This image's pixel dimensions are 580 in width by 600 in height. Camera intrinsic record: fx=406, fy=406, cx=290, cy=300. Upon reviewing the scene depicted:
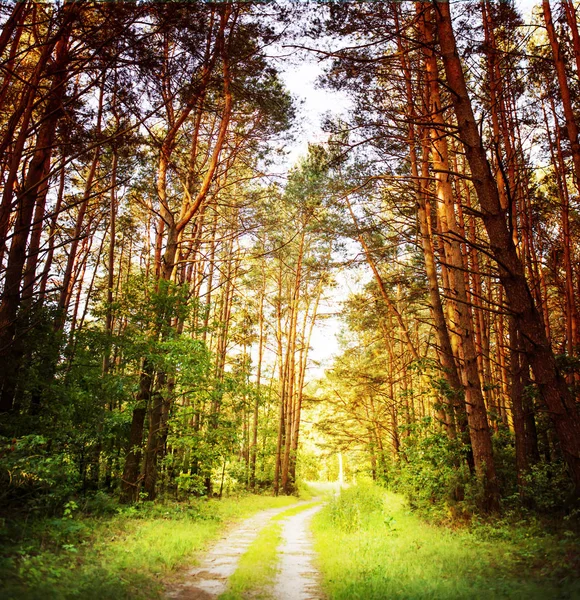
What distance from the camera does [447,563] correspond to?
16.1 feet

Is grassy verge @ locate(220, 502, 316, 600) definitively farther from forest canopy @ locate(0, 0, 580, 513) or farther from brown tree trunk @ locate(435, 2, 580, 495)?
brown tree trunk @ locate(435, 2, 580, 495)

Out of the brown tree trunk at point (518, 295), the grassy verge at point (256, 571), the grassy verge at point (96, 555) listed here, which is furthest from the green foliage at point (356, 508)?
the brown tree trunk at point (518, 295)

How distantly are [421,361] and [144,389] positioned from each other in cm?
622

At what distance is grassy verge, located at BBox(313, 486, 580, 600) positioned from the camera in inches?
149

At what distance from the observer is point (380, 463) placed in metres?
16.4

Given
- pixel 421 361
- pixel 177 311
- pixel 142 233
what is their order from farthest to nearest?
pixel 142 233 < pixel 177 311 < pixel 421 361

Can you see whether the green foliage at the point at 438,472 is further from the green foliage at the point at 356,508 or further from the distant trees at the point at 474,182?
the green foliage at the point at 356,508

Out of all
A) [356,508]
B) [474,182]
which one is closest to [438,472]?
[356,508]

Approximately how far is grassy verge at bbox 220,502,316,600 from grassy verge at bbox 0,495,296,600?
2.78ft

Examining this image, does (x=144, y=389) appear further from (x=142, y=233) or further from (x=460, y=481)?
(x=142, y=233)

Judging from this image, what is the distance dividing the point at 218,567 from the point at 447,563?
312 centimetres

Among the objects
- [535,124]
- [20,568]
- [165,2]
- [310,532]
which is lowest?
[310,532]

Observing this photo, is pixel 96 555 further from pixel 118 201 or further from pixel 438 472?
pixel 118 201

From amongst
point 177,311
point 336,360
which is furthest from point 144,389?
point 336,360
